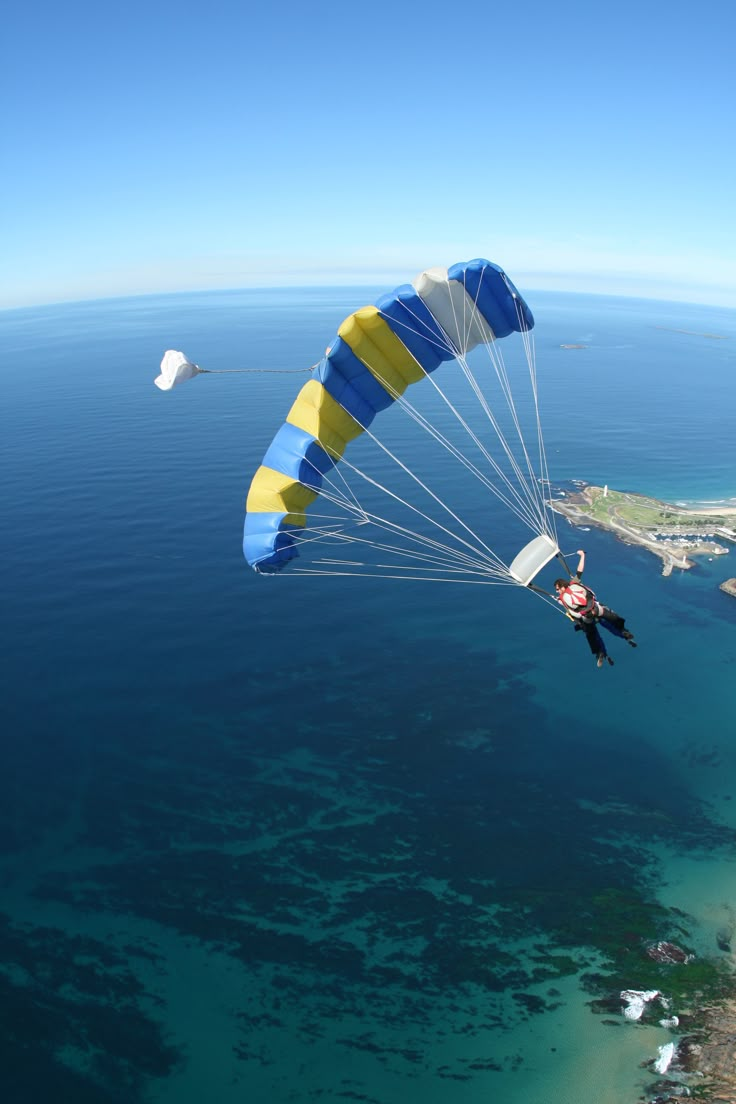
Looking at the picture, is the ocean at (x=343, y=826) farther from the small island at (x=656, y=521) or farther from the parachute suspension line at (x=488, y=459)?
the parachute suspension line at (x=488, y=459)

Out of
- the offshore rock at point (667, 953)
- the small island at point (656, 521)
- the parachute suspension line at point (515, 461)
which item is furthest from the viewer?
the small island at point (656, 521)

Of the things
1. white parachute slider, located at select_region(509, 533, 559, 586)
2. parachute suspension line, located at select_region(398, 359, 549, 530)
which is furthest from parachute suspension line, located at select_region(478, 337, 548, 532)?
white parachute slider, located at select_region(509, 533, 559, 586)

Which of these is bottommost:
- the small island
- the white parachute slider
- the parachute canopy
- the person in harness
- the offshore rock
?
the offshore rock

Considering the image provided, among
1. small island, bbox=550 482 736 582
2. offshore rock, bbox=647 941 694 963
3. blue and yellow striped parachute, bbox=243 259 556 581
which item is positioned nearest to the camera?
blue and yellow striped parachute, bbox=243 259 556 581

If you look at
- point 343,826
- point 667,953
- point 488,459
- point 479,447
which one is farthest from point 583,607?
point 488,459

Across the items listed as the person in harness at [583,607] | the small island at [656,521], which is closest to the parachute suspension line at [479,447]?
the person in harness at [583,607]

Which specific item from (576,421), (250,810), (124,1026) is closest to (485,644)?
(250,810)

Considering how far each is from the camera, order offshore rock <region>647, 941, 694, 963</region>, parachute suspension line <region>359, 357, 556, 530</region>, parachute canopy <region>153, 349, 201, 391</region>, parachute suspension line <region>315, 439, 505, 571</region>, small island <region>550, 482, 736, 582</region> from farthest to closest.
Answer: small island <region>550, 482, 736, 582</region>
offshore rock <region>647, 941, 694, 963</region>
parachute suspension line <region>315, 439, 505, 571</region>
parachute suspension line <region>359, 357, 556, 530</region>
parachute canopy <region>153, 349, 201, 391</region>

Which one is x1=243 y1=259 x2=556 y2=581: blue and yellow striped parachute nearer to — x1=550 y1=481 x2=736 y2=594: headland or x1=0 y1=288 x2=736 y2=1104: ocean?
x1=0 y1=288 x2=736 y2=1104: ocean
